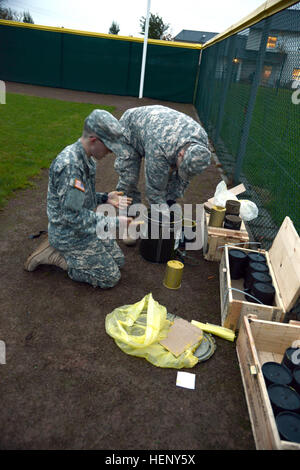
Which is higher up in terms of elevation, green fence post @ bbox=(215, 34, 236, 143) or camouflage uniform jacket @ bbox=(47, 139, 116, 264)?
green fence post @ bbox=(215, 34, 236, 143)

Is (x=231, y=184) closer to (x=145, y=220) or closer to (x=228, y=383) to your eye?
(x=145, y=220)

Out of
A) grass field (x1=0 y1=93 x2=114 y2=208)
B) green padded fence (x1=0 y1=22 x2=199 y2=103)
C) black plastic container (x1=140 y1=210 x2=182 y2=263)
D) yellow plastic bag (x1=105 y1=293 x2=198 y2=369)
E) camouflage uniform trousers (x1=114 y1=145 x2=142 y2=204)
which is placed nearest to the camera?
yellow plastic bag (x1=105 y1=293 x2=198 y2=369)

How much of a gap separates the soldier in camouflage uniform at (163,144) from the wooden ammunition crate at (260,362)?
165 cm

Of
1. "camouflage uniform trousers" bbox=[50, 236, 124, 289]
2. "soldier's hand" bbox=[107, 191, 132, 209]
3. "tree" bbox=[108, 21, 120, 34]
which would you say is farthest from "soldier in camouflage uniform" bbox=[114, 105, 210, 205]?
"tree" bbox=[108, 21, 120, 34]

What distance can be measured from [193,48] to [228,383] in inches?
687

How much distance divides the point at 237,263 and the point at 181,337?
1.14m

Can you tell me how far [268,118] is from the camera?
4969 millimetres

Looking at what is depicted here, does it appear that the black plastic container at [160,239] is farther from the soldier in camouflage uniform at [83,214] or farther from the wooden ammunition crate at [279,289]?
the wooden ammunition crate at [279,289]

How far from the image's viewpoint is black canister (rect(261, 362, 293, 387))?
2.33m

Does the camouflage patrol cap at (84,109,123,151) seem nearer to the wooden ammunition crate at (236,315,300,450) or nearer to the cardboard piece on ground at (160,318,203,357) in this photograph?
the cardboard piece on ground at (160,318,203,357)

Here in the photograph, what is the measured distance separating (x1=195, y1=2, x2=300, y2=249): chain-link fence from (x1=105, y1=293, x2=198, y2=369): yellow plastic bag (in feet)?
7.10

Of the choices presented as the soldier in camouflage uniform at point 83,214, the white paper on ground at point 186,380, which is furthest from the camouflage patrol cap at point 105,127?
the white paper on ground at point 186,380

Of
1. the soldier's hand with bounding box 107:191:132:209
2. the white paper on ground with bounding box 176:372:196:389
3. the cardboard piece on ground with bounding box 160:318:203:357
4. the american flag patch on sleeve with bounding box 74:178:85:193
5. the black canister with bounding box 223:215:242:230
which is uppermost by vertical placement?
the american flag patch on sleeve with bounding box 74:178:85:193
